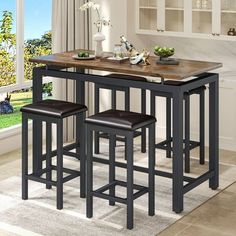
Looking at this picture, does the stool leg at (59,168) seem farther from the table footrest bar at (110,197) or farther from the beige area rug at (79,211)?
the table footrest bar at (110,197)

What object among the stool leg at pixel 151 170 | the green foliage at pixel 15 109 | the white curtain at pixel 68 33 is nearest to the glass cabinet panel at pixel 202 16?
the white curtain at pixel 68 33

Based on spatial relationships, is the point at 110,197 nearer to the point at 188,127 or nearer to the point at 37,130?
the point at 37,130

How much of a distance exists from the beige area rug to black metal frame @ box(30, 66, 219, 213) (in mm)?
157

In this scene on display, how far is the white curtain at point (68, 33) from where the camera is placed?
7078 millimetres

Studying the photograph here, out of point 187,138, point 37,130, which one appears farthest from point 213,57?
point 37,130

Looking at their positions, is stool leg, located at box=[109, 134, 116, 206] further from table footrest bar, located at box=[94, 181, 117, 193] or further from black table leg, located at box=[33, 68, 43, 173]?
black table leg, located at box=[33, 68, 43, 173]

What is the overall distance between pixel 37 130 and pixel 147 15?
2.31m

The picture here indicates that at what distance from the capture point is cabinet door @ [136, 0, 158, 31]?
7453 millimetres

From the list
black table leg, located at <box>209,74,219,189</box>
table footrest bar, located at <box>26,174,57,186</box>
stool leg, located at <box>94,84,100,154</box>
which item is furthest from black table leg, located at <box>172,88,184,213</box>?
stool leg, located at <box>94,84,100,154</box>

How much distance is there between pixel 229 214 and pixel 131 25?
308 centimetres

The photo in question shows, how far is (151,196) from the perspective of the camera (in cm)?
518

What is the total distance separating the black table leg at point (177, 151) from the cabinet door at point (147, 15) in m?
2.51

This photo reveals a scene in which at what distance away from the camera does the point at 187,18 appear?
23.6 feet

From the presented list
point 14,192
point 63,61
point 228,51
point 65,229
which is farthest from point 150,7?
point 65,229
